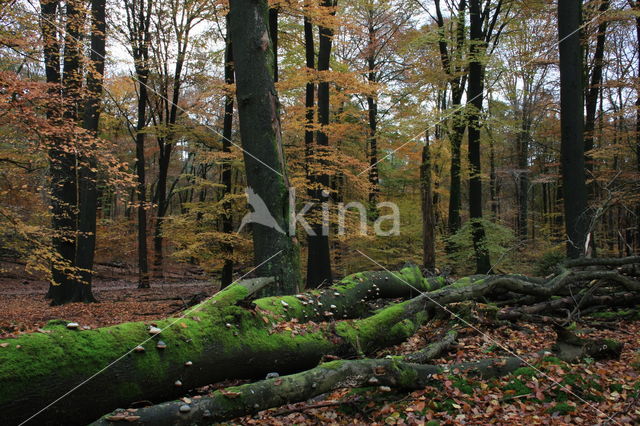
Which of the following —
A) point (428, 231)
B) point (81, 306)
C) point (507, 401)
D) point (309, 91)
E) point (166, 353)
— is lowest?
point (81, 306)

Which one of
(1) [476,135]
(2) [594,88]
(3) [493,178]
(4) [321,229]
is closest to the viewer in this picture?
(4) [321,229]

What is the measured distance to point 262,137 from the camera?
5238 millimetres

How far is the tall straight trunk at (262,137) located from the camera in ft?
16.9

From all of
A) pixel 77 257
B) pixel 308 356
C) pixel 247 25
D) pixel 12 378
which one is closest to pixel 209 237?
pixel 77 257

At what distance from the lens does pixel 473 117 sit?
44.4 feet

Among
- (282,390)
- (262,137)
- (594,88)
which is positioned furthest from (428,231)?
(282,390)

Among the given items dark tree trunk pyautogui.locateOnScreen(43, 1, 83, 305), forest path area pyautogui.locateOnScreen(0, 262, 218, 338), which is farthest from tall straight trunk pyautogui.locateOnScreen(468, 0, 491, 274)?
dark tree trunk pyautogui.locateOnScreen(43, 1, 83, 305)

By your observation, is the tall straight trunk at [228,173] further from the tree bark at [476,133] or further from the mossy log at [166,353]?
the mossy log at [166,353]

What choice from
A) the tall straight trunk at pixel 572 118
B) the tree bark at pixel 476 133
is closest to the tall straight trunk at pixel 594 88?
the tree bark at pixel 476 133

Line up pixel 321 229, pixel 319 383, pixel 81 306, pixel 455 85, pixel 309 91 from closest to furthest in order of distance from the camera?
pixel 319 383 < pixel 81 306 < pixel 321 229 < pixel 309 91 < pixel 455 85

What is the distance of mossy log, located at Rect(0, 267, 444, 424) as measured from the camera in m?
2.31

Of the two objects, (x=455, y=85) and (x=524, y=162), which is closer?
(x=455, y=85)

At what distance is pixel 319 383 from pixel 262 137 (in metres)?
3.37

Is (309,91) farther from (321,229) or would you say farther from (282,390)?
(282,390)
